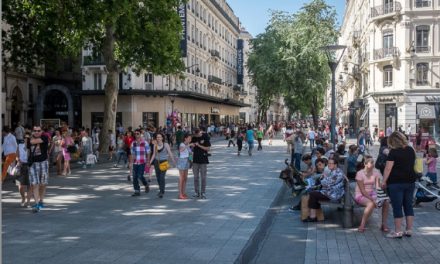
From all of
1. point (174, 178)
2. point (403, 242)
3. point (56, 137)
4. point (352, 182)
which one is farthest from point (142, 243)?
point (56, 137)

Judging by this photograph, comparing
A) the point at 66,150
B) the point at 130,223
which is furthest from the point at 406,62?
the point at 130,223

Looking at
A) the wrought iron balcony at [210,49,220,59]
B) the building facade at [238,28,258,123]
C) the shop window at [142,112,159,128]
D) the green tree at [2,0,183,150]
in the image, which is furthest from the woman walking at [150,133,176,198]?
the building facade at [238,28,258,123]

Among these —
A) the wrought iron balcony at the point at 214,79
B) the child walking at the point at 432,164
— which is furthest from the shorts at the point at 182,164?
the wrought iron balcony at the point at 214,79

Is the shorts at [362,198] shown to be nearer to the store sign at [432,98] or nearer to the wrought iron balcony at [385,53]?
the store sign at [432,98]

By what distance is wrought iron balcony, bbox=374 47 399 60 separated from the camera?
3984 cm

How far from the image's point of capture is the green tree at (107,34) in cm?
2078

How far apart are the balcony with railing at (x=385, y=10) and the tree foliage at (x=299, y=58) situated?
4495mm

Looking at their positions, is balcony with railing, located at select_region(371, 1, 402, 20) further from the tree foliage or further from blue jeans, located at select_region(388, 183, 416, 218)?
blue jeans, located at select_region(388, 183, 416, 218)

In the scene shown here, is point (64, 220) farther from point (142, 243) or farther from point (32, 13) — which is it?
point (32, 13)

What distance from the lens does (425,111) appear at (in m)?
39.2

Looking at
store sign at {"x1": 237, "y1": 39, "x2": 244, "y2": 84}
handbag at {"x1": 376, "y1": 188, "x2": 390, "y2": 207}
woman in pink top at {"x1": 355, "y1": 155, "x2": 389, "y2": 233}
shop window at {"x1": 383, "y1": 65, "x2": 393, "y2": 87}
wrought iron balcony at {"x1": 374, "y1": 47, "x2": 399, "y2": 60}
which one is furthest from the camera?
store sign at {"x1": 237, "y1": 39, "x2": 244, "y2": 84}

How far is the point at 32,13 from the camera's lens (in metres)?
21.6

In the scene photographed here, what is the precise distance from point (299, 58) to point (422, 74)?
447 inches

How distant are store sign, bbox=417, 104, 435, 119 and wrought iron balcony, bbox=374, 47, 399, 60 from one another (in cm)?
474
